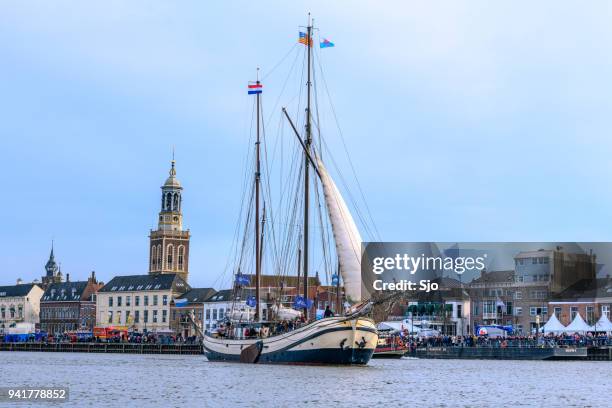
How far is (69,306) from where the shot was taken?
193125 millimetres

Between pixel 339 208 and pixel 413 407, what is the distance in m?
27.0

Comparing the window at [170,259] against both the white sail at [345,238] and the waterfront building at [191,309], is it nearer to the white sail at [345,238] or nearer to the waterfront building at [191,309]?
the waterfront building at [191,309]

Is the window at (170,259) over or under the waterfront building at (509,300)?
over

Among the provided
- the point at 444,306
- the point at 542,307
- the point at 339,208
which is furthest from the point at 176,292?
the point at 339,208

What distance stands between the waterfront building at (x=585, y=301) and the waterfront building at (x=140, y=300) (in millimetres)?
66581

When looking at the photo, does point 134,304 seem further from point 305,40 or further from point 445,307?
point 305,40

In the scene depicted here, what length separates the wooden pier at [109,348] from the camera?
11825 centimetres

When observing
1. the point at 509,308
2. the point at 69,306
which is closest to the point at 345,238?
the point at 509,308

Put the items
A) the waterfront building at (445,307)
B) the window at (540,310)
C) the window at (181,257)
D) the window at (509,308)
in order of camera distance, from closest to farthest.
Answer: the window at (540,310), the window at (509,308), the waterfront building at (445,307), the window at (181,257)

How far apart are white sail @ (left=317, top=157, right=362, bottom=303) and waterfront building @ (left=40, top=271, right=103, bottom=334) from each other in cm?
12429

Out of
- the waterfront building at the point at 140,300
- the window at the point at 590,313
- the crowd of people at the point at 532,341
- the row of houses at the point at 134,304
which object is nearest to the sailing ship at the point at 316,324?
the crowd of people at the point at 532,341

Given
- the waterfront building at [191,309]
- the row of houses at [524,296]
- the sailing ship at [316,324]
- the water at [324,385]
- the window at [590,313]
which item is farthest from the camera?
the waterfront building at [191,309]

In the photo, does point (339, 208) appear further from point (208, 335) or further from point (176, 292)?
point (176, 292)

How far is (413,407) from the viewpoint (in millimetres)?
42844
